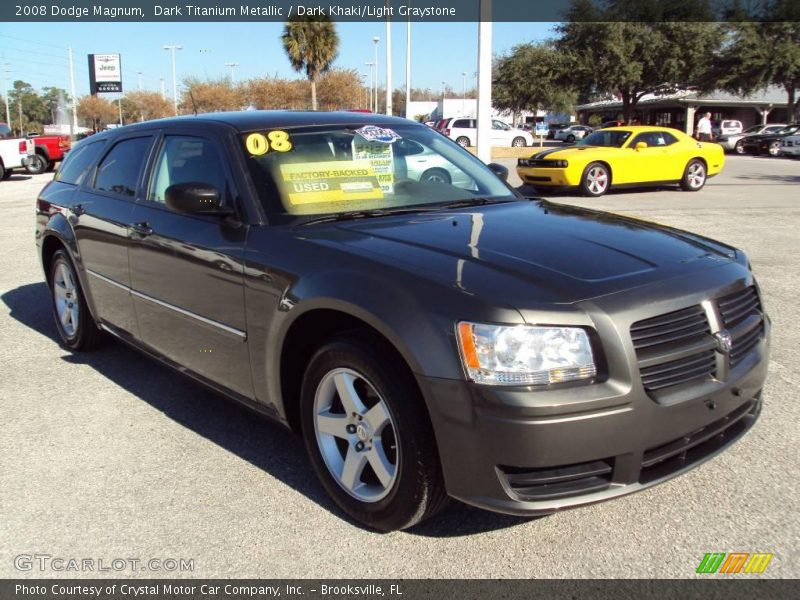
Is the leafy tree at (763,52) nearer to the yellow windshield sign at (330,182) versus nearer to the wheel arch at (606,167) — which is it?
the wheel arch at (606,167)

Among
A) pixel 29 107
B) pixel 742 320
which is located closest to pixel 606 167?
pixel 742 320

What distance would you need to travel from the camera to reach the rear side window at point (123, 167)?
171 inches

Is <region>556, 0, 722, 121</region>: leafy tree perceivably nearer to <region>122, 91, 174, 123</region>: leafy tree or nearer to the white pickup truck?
the white pickup truck

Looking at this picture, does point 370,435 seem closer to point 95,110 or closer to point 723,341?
point 723,341

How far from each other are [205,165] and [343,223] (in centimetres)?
97

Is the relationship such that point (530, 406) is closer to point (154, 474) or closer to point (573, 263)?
point (573, 263)

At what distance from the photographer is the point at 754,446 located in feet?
11.6

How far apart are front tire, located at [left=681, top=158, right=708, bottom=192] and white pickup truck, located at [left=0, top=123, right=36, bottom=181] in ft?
64.5

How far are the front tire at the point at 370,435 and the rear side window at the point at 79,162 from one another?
9.82ft

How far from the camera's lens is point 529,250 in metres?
2.86

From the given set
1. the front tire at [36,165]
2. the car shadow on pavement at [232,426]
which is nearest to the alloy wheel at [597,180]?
the car shadow on pavement at [232,426]

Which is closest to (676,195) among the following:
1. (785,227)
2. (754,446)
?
(785,227)

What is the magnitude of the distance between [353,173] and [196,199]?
813 millimetres

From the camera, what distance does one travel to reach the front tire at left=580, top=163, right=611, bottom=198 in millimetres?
15258
